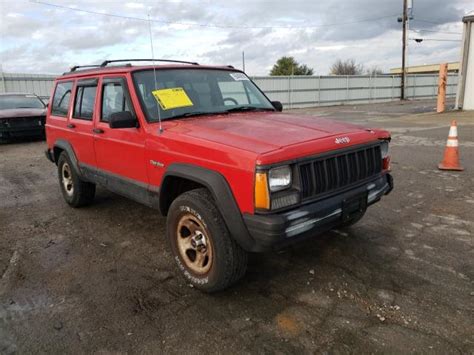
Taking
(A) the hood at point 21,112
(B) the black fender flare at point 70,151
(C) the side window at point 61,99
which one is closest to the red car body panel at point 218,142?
(B) the black fender flare at point 70,151

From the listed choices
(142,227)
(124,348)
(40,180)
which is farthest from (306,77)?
(124,348)

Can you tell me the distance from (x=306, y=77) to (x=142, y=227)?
2584 cm

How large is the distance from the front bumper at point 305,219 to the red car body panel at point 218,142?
15cm

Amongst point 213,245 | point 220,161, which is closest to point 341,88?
point 220,161

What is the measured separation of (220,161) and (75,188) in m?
3.23

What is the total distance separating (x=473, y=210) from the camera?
5.13 meters

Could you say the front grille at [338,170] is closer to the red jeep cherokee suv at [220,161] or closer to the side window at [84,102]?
the red jeep cherokee suv at [220,161]

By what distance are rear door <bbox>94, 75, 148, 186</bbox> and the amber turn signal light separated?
1.52 m

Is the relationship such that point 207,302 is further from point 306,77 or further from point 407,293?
point 306,77

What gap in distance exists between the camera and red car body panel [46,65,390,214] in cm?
290

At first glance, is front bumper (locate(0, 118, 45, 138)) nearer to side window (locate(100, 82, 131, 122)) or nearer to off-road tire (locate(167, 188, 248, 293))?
side window (locate(100, 82, 131, 122))

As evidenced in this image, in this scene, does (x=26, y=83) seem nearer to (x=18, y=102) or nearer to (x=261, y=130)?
(x=18, y=102)

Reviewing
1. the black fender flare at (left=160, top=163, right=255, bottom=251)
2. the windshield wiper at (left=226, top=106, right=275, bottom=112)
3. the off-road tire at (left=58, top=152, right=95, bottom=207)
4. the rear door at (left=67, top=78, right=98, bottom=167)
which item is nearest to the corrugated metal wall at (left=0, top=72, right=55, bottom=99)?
the off-road tire at (left=58, top=152, right=95, bottom=207)

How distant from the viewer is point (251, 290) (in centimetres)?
338
